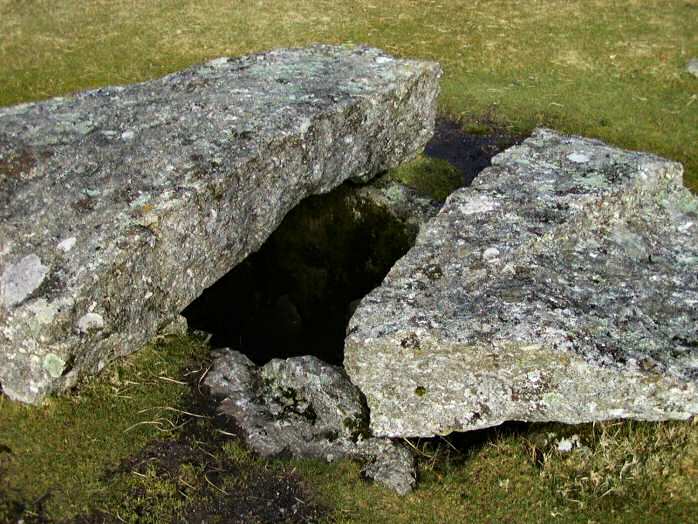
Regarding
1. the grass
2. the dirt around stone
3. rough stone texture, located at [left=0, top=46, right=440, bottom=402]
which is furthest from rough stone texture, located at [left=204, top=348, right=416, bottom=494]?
the grass

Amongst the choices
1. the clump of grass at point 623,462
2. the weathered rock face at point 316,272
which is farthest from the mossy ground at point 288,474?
the weathered rock face at point 316,272

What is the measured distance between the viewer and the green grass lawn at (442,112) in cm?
622

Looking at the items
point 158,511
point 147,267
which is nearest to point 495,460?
point 158,511

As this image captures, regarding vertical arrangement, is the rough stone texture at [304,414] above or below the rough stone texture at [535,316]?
below

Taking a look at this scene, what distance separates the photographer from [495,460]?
657cm

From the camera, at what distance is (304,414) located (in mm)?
7020

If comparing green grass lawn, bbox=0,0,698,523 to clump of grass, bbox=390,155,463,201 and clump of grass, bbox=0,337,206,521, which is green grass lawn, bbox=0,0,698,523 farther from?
clump of grass, bbox=390,155,463,201

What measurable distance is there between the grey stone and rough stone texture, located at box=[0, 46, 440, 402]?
30.3 feet

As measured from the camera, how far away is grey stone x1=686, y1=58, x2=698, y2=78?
16.6m

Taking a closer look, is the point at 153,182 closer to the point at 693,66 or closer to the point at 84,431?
the point at 84,431

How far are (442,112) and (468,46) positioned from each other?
12.5 feet

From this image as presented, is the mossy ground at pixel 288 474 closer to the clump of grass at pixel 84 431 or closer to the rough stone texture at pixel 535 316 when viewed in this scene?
the clump of grass at pixel 84 431

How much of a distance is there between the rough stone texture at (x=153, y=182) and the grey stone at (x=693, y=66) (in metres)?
9.22

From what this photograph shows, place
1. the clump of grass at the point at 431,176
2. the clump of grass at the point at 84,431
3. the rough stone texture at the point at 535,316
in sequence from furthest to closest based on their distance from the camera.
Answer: the clump of grass at the point at 431,176 < the clump of grass at the point at 84,431 < the rough stone texture at the point at 535,316
